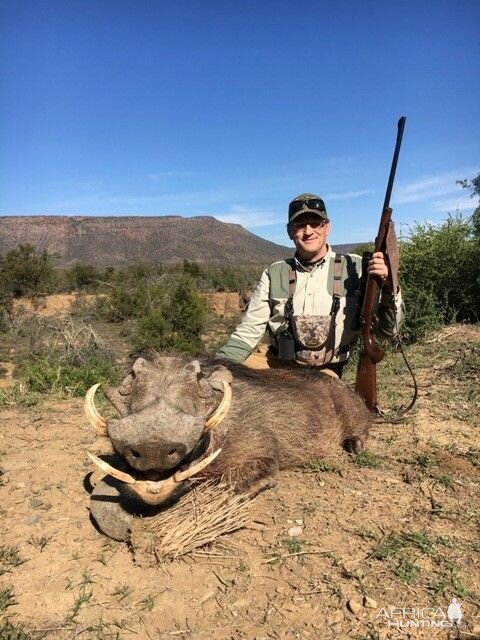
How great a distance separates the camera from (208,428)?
2496 millimetres

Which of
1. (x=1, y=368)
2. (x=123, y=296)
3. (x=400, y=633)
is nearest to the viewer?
(x=400, y=633)

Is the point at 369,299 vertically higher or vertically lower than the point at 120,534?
higher

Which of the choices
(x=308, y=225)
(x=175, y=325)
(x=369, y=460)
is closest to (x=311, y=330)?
(x=308, y=225)

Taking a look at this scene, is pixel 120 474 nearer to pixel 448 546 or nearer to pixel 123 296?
pixel 448 546

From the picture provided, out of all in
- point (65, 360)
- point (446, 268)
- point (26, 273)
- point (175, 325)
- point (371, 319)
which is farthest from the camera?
point (26, 273)

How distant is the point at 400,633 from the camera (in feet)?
6.32

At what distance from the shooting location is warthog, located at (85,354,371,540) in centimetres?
218

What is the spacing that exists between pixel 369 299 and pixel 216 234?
105745 mm

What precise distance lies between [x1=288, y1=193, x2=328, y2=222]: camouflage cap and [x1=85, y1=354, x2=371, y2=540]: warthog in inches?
52.8

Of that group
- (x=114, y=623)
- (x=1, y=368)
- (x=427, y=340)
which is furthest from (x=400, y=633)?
(x=1, y=368)

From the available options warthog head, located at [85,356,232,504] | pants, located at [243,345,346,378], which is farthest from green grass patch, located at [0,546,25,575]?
pants, located at [243,345,346,378]

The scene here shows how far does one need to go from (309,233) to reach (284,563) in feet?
9.04

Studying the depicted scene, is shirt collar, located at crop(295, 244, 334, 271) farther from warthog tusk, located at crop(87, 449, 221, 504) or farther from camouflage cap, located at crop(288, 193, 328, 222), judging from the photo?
warthog tusk, located at crop(87, 449, 221, 504)

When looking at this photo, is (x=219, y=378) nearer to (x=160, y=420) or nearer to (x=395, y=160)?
(x=160, y=420)
